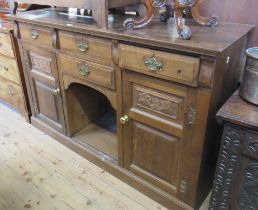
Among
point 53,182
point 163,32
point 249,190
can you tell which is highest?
point 163,32

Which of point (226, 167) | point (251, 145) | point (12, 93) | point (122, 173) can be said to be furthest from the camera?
point (12, 93)

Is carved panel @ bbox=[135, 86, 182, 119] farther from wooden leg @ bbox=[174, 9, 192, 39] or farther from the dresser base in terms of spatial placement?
the dresser base

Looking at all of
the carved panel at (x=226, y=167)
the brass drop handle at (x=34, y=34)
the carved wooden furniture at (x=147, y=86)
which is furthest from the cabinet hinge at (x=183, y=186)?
the brass drop handle at (x=34, y=34)

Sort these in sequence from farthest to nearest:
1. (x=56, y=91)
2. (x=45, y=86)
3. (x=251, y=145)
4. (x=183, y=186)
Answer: (x=45, y=86) → (x=56, y=91) → (x=183, y=186) → (x=251, y=145)

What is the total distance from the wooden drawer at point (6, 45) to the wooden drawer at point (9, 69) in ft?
0.16

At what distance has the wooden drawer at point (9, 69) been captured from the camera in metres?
2.04

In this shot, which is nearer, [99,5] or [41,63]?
[99,5]

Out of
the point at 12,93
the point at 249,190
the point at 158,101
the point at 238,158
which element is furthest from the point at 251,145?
the point at 12,93

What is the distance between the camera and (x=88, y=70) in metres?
1.44

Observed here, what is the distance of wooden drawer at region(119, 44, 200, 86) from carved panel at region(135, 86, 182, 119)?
0.10 metres

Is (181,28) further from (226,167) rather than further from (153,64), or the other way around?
(226,167)

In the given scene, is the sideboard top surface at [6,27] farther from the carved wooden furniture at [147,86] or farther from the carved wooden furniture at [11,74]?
the carved wooden furniture at [147,86]

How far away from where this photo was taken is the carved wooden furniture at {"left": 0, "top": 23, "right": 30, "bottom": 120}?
1923 millimetres

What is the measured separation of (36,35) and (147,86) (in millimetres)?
898
